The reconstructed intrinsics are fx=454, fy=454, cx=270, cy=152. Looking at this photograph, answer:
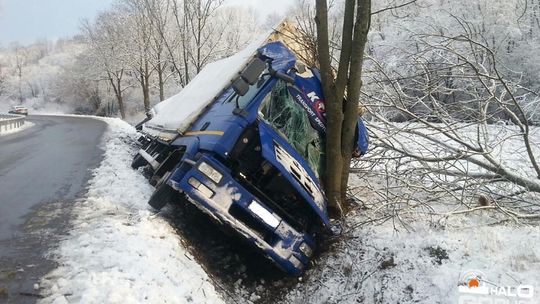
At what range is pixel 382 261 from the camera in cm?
554

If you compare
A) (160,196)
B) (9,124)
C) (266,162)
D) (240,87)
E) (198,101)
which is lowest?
(160,196)

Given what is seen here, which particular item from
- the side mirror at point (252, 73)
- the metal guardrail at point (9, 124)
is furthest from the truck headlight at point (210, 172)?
the metal guardrail at point (9, 124)

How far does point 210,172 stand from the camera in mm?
5445

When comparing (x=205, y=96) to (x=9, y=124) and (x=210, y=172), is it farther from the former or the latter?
(x=9, y=124)

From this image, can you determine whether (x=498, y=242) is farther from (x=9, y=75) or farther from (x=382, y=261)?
(x=9, y=75)

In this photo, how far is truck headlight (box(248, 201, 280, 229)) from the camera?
5477 millimetres

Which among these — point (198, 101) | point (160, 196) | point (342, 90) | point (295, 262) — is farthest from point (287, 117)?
point (198, 101)

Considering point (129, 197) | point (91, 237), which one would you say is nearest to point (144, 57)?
point (129, 197)

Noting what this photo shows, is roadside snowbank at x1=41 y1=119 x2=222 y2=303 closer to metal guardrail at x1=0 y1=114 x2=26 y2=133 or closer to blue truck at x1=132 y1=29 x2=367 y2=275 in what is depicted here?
blue truck at x1=132 y1=29 x2=367 y2=275

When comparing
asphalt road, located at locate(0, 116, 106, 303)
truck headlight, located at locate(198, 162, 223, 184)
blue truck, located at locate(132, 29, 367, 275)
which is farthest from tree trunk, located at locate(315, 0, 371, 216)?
asphalt road, located at locate(0, 116, 106, 303)

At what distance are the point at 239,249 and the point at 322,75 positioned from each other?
2.84 meters

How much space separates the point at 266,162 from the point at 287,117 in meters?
0.72

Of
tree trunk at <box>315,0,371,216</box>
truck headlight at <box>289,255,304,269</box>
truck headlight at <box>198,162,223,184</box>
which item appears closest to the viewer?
truck headlight at <box>198,162,223,184</box>

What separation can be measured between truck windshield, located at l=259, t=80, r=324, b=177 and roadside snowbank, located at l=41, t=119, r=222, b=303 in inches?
76.7
